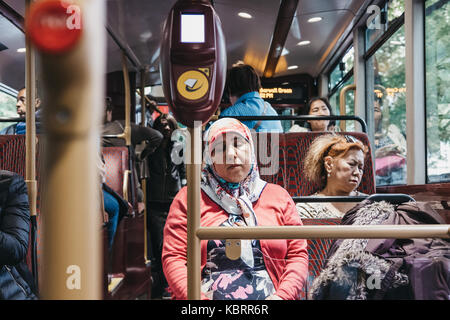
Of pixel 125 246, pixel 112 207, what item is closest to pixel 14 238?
pixel 112 207

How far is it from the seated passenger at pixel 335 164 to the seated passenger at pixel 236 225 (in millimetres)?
653

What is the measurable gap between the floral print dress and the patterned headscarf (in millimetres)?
178

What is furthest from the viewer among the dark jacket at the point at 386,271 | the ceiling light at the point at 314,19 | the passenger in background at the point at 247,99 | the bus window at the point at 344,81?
the bus window at the point at 344,81

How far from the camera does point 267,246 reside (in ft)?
4.54

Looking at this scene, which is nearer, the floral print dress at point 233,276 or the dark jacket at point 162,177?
the floral print dress at point 233,276

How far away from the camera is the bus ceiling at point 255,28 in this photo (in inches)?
175

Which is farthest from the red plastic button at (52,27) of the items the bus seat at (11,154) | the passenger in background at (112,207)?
the passenger in background at (112,207)

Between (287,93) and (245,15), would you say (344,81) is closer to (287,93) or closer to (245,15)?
(287,93)

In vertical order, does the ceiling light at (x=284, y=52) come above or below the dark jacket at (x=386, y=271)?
above

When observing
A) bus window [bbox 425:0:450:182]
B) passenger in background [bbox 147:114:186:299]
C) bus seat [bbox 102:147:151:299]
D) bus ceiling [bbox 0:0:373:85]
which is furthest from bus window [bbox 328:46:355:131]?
bus seat [bbox 102:147:151:299]

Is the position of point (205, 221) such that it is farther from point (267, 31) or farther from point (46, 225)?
point (267, 31)

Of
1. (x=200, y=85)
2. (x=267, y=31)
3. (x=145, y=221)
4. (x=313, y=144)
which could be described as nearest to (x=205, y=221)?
(x=200, y=85)

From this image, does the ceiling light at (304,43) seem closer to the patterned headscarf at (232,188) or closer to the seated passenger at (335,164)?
the seated passenger at (335,164)

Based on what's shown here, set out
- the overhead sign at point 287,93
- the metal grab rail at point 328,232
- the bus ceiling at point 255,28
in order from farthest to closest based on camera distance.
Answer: the overhead sign at point 287,93 < the bus ceiling at point 255,28 < the metal grab rail at point 328,232
